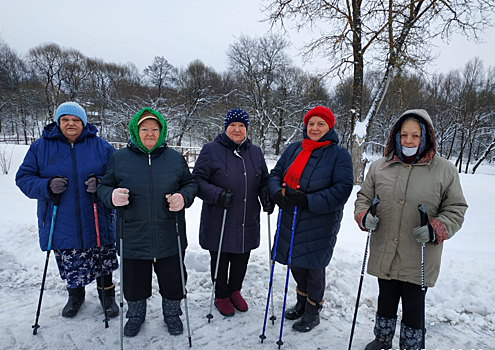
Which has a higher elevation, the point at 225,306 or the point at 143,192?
the point at 143,192

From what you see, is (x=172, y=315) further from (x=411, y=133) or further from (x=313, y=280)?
(x=411, y=133)

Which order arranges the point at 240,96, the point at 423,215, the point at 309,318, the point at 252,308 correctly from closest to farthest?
the point at 423,215, the point at 309,318, the point at 252,308, the point at 240,96

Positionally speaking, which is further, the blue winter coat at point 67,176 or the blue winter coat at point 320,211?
the blue winter coat at point 67,176

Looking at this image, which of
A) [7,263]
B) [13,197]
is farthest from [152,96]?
[7,263]

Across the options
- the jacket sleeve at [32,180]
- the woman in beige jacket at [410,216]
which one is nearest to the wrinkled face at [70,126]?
the jacket sleeve at [32,180]

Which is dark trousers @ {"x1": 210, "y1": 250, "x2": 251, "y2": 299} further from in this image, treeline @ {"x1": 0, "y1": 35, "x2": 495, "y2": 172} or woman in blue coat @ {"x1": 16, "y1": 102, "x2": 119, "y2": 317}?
treeline @ {"x1": 0, "y1": 35, "x2": 495, "y2": 172}

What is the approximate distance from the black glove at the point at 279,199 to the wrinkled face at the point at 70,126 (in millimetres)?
2054

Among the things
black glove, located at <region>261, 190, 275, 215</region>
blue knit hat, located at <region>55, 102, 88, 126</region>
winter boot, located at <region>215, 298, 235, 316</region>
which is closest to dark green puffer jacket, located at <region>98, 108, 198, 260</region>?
blue knit hat, located at <region>55, 102, 88, 126</region>

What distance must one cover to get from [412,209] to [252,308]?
201cm

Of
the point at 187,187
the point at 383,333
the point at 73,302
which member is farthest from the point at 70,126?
the point at 383,333

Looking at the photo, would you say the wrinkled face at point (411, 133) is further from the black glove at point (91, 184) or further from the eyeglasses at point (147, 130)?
the black glove at point (91, 184)

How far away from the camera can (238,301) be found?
9.80ft

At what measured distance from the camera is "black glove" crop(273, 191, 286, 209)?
98.6 inches

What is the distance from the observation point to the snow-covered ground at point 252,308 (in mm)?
2504
